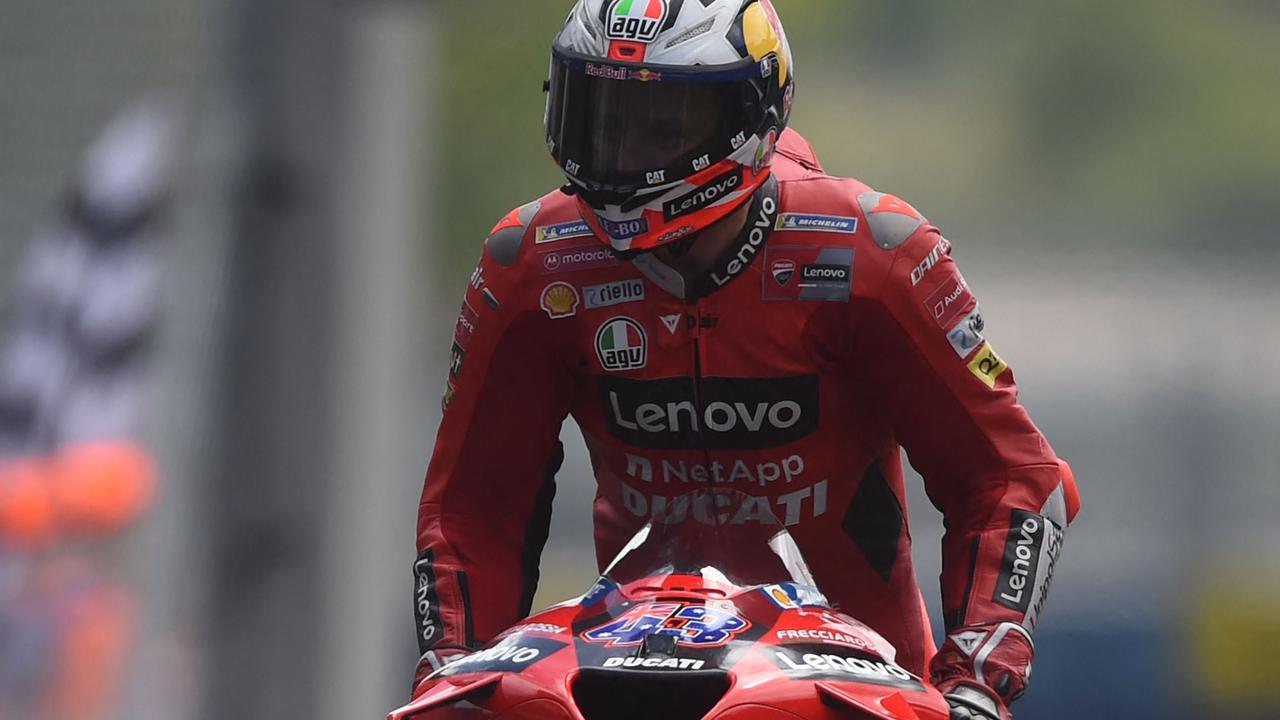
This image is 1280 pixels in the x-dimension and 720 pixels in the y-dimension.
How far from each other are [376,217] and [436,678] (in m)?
6.19

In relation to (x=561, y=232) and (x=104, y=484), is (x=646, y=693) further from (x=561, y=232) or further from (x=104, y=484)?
(x=104, y=484)

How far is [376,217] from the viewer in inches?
361

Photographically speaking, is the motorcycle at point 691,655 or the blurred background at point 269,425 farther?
the blurred background at point 269,425

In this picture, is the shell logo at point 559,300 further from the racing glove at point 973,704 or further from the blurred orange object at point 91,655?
the blurred orange object at point 91,655

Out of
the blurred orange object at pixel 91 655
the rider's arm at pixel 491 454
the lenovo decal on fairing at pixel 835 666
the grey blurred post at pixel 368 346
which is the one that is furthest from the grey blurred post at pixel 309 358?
the lenovo decal on fairing at pixel 835 666

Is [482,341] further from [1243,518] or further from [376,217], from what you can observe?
[1243,518]

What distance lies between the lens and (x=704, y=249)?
3873 millimetres

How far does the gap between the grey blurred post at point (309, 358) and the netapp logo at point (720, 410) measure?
4968 mm

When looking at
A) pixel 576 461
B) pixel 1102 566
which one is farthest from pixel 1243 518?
pixel 576 461

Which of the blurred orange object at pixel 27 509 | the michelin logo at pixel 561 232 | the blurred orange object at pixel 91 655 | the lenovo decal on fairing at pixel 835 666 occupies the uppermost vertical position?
the michelin logo at pixel 561 232

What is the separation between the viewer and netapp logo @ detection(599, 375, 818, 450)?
3.87 meters

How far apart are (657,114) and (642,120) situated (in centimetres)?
3

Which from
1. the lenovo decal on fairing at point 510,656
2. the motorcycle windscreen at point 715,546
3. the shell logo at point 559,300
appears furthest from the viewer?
the shell logo at point 559,300

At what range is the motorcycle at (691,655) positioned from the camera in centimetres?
292
